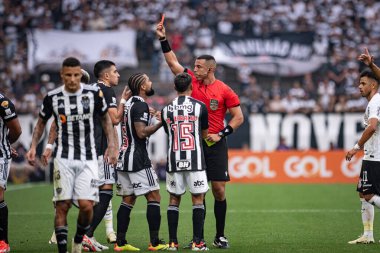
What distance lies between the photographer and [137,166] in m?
10.6

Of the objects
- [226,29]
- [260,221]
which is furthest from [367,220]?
[226,29]

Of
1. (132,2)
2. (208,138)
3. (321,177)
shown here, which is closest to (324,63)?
(321,177)

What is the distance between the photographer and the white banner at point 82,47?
94.1 feet

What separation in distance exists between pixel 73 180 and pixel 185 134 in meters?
1.84

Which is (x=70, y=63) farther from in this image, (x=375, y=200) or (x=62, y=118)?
(x=375, y=200)

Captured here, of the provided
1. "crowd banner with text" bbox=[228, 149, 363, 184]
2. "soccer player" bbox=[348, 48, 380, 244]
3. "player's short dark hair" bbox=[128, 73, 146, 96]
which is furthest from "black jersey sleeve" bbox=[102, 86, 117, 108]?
"crowd banner with text" bbox=[228, 149, 363, 184]

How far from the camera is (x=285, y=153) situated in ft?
82.1

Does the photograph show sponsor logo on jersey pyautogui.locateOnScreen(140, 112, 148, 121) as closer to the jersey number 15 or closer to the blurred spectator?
the jersey number 15

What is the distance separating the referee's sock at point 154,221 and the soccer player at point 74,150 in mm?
1551

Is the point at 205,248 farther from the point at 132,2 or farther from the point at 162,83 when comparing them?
the point at 132,2

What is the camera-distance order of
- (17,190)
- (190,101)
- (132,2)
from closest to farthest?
(190,101) < (17,190) < (132,2)

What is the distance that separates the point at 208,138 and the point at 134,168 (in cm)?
110

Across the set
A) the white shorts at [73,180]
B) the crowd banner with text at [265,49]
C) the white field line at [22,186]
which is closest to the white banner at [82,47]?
the crowd banner with text at [265,49]

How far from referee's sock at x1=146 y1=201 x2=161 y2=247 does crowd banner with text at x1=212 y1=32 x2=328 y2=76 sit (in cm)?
1807
